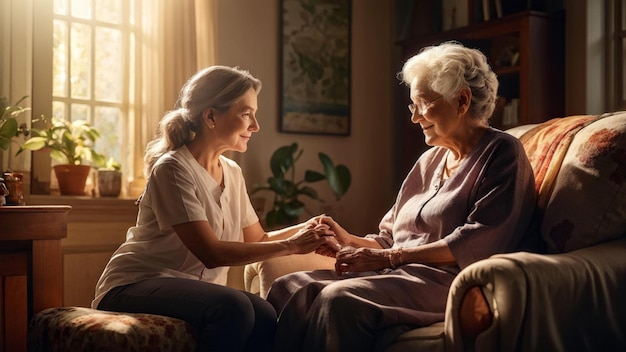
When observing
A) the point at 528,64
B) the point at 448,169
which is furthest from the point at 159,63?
the point at 448,169

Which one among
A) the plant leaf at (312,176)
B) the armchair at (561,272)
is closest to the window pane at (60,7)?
the plant leaf at (312,176)

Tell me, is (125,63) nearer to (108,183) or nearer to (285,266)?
(108,183)

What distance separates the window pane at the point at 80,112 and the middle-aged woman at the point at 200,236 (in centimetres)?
182

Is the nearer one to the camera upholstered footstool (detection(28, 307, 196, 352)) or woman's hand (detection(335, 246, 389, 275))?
upholstered footstool (detection(28, 307, 196, 352))

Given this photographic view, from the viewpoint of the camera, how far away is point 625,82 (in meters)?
4.41

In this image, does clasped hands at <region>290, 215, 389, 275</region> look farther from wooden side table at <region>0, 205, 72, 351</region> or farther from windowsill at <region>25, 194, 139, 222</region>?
windowsill at <region>25, 194, 139, 222</region>

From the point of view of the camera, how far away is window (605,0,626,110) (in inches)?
173

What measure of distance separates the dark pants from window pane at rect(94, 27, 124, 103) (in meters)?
2.22

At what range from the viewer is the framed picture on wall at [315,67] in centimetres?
503

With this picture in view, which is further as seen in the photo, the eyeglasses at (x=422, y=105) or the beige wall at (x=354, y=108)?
the beige wall at (x=354, y=108)

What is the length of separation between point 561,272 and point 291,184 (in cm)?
286

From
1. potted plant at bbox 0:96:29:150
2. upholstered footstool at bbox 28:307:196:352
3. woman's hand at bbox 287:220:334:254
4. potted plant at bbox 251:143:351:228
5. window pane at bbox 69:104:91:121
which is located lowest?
upholstered footstool at bbox 28:307:196:352

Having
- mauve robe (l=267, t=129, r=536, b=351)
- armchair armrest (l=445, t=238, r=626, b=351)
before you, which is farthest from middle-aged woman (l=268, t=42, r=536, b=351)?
armchair armrest (l=445, t=238, r=626, b=351)

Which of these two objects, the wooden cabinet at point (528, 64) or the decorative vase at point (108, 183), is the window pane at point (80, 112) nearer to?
→ the decorative vase at point (108, 183)
